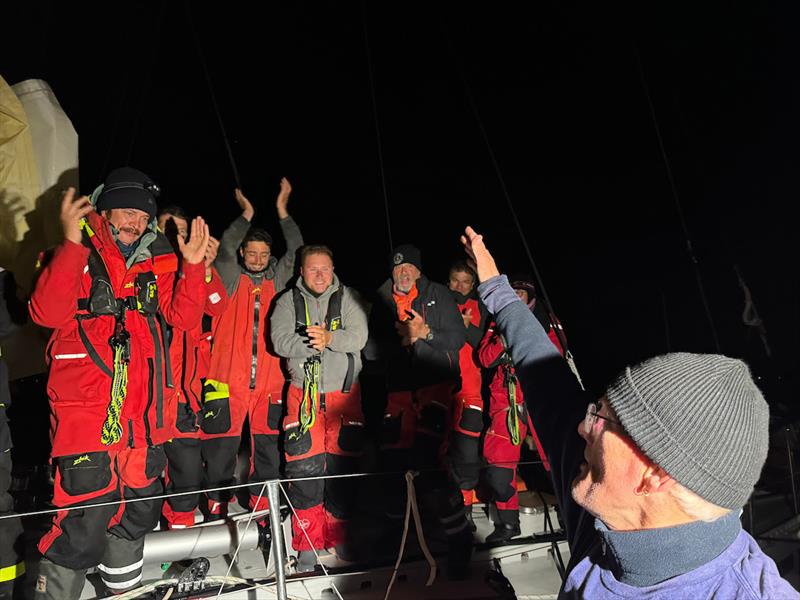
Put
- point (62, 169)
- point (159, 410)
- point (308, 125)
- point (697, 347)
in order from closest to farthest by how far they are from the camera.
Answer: point (159, 410) → point (62, 169) → point (697, 347) → point (308, 125)

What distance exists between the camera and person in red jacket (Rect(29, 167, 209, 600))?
2.58 metres

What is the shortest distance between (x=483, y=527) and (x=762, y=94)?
21.8ft

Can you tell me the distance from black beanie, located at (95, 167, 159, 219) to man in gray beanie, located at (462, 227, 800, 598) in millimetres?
2714

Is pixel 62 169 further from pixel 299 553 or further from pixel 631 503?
pixel 631 503

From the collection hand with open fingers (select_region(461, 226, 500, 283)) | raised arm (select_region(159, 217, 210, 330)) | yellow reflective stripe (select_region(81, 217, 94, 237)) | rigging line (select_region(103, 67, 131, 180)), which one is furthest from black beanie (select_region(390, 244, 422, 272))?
rigging line (select_region(103, 67, 131, 180))

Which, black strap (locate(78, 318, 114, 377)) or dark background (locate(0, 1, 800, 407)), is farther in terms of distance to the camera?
dark background (locate(0, 1, 800, 407))

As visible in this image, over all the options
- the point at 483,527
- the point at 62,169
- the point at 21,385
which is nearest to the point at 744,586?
the point at 483,527

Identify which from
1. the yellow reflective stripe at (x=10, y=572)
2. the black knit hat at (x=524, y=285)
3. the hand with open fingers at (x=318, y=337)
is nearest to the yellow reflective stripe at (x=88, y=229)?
the hand with open fingers at (x=318, y=337)

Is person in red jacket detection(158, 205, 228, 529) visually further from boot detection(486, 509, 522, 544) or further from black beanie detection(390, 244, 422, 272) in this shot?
boot detection(486, 509, 522, 544)

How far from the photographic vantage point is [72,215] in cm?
254

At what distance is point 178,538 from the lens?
3.29 metres

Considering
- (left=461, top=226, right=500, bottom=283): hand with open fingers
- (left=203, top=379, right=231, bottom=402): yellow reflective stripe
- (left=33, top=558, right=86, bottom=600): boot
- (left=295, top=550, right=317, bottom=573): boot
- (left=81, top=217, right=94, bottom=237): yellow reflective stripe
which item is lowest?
(left=295, top=550, right=317, bottom=573): boot

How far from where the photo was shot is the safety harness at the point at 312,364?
3641mm

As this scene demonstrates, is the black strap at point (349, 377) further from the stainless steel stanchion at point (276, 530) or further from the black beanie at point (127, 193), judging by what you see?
the black beanie at point (127, 193)
